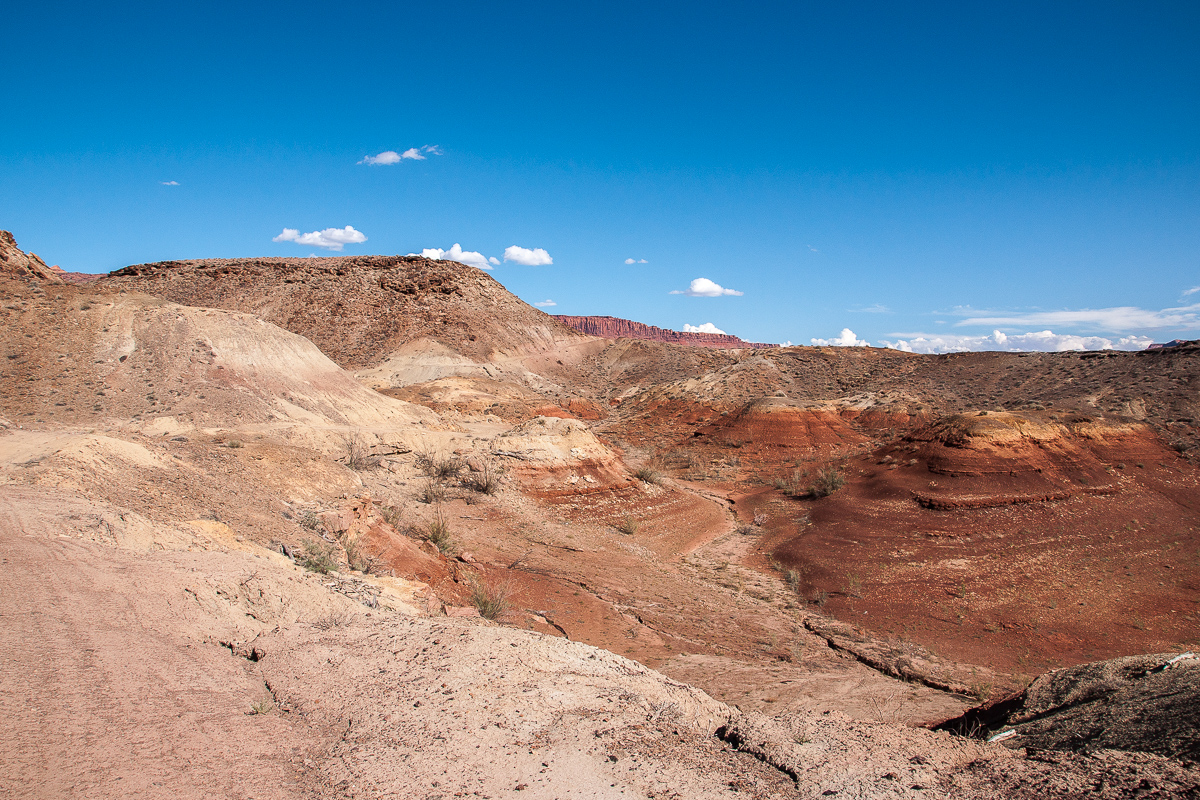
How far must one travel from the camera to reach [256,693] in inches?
168

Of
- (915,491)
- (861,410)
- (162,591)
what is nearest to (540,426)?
(915,491)

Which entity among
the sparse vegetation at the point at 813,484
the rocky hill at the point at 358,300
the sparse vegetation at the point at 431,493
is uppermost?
the rocky hill at the point at 358,300

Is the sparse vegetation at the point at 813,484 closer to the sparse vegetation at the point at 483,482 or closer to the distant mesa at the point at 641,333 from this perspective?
the sparse vegetation at the point at 483,482

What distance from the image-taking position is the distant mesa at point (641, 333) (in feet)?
556

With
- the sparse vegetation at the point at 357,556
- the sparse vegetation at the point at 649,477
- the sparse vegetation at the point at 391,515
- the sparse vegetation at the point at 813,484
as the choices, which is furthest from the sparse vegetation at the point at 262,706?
the sparse vegetation at the point at 813,484

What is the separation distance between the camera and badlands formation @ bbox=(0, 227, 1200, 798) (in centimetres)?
364

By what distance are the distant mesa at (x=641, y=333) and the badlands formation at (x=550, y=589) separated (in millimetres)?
139280

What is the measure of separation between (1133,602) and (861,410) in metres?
22.2

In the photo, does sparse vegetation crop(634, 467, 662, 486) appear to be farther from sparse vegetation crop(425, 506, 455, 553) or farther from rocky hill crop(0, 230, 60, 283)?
rocky hill crop(0, 230, 60, 283)

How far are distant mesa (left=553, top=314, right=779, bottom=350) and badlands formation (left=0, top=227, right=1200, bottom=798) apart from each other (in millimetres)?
139280

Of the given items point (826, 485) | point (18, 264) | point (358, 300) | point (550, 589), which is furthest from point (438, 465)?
point (358, 300)

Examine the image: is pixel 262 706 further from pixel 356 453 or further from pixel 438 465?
pixel 438 465

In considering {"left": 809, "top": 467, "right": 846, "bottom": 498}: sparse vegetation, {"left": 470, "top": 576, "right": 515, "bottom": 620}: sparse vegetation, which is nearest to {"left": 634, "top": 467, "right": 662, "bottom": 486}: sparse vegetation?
{"left": 809, "top": 467, "right": 846, "bottom": 498}: sparse vegetation

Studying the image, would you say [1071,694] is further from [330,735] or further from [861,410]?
[861,410]
